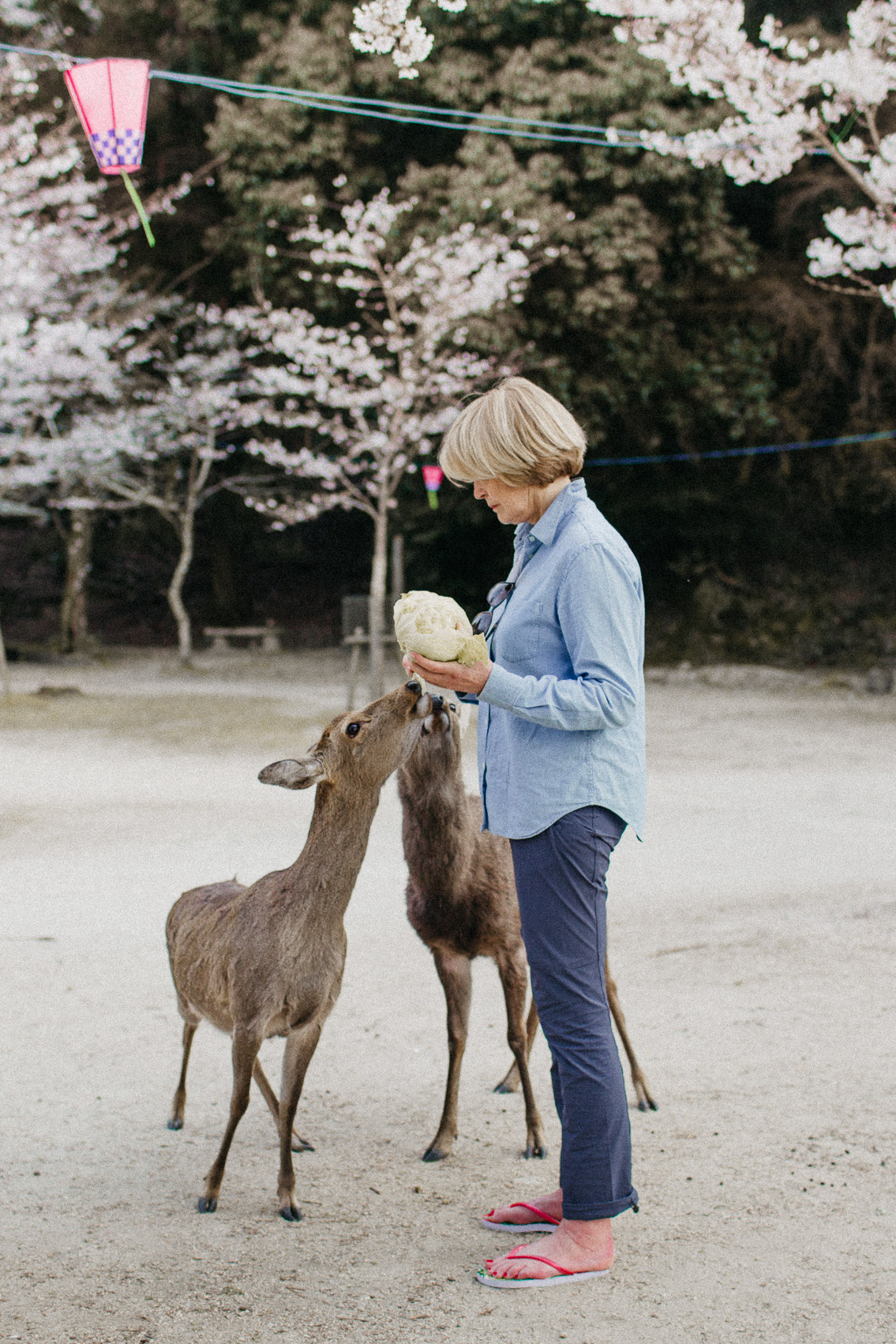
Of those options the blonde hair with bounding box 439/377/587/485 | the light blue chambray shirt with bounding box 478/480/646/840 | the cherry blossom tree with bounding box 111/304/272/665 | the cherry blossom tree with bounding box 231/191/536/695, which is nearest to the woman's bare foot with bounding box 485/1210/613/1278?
the light blue chambray shirt with bounding box 478/480/646/840

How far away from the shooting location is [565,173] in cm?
1236

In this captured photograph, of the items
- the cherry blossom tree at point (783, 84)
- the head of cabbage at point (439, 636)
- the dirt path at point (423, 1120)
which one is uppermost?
the cherry blossom tree at point (783, 84)

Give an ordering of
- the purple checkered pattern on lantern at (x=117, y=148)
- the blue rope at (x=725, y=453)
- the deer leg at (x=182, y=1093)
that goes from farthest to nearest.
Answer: the blue rope at (x=725, y=453)
the purple checkered pattern on lantern at (x=117, y=148)
the deer leg at (x=182, y=1093)

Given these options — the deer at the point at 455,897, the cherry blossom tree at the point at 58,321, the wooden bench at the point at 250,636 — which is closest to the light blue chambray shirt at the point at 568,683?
the deer at the point at 455,897

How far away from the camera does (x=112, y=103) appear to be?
5754mm

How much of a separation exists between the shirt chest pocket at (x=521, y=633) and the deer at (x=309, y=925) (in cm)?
20

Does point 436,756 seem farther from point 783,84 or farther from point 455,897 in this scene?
point 783,84

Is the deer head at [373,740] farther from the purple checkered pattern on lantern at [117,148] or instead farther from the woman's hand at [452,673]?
the purple checkered pattern on lantern at [117,148]

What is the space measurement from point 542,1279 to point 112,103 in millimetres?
5677

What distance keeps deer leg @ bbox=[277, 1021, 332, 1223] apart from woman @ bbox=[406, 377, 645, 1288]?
48 cm

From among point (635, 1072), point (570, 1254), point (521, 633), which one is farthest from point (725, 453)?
point (570, 1254)

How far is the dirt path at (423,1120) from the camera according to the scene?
207 cm

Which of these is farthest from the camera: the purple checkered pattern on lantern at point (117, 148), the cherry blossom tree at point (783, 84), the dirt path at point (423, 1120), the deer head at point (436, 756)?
the cherry blossom tree at point (783, 84)

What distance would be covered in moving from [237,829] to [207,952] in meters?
3.88
